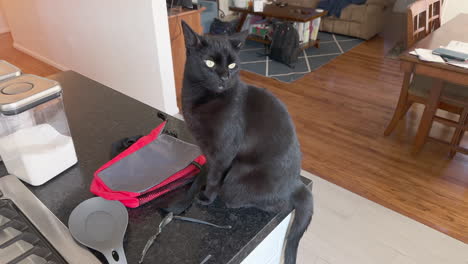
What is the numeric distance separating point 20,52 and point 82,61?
1.71 m

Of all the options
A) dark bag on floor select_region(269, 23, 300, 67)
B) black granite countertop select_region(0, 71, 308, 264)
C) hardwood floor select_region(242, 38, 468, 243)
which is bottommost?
hardwood floor select_region(242, 38, 468, 243)

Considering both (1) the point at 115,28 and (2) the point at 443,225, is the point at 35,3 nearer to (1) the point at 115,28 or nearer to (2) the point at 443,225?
(1) the point at 115,28

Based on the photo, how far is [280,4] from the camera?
4.62 m

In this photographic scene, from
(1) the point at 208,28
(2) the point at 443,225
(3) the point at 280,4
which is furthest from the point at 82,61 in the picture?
(2) the point at 443,225

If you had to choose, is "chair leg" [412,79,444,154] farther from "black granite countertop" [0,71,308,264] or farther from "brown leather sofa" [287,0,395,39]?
"brown leather sofa" [287,0,395,39]

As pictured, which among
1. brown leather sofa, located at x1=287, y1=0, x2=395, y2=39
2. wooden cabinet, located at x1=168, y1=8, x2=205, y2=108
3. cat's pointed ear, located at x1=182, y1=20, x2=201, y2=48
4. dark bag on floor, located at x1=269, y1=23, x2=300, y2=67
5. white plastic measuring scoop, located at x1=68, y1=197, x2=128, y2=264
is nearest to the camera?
white plastic measuring scoop, located at x1=68, y1=197, x2=128, y2=264

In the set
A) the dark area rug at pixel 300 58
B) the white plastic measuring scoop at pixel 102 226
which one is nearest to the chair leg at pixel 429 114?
the dark area rug at pixel 300 58

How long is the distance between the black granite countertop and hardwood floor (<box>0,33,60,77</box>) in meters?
3.30

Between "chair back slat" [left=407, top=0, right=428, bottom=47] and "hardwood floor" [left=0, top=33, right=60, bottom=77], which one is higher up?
"chair back slat" [left=407, top=0, right=428, bottom=47]

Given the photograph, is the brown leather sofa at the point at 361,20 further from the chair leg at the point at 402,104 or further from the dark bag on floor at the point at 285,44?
the chair leg at the point at 402,104

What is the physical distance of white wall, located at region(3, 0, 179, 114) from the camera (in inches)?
96.2

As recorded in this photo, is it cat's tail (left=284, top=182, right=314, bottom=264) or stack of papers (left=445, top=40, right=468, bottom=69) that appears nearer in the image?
cat's tail (left=284, top=182, right=314, bottom=264)

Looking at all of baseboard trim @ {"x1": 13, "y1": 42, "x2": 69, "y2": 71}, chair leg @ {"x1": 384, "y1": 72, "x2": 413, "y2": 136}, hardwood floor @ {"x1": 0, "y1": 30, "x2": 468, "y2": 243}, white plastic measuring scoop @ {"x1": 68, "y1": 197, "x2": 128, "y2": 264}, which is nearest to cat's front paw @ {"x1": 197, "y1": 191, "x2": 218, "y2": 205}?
white plastic measuring scoop @ {"x1": 68, "y1": 197, "x2": 128, "y2": 264}

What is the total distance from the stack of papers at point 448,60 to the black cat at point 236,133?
5.29ft
